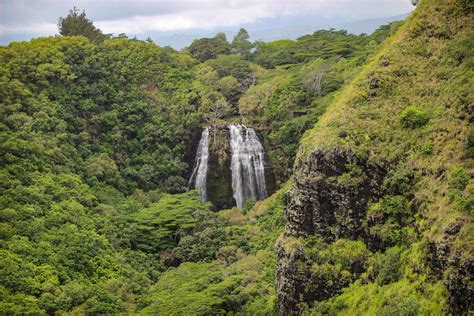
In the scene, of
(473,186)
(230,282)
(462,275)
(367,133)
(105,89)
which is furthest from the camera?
(105,89)

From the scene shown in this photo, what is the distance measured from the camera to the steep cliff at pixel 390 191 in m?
23.0

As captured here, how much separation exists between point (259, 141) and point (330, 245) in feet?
76.5

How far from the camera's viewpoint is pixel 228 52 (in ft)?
239

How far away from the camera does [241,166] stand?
48.8 meters

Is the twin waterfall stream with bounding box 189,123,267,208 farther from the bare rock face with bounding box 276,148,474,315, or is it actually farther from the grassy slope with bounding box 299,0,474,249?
the bare rock face with bounding box 276,148,474,315

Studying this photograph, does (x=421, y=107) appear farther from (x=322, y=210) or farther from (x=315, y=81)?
(x=315, y=81)

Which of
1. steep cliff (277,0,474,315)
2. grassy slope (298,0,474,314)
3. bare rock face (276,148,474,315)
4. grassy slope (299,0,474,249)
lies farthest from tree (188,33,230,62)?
bare rock face (276,148,474,315)

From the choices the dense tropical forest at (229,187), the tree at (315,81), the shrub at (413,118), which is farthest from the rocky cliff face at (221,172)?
the shrub at (413,118)

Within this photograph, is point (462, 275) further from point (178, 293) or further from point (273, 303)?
point (178, 293)

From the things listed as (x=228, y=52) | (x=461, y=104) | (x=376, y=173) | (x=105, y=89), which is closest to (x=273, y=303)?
(x=376, y=173)

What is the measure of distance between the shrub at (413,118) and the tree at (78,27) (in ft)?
146

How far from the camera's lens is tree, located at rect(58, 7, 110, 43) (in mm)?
64375

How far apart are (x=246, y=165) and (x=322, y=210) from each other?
21.5 m

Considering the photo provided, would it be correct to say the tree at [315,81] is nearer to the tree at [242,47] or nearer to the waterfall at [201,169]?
the waterfall at [201,169]
